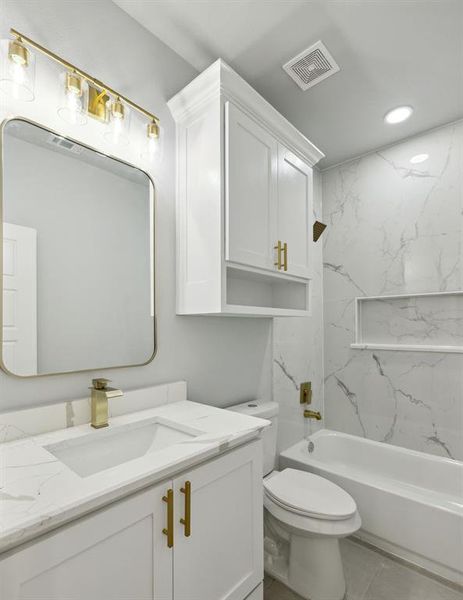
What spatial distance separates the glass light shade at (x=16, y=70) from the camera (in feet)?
3.32

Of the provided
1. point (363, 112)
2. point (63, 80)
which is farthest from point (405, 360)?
point (63, 80)

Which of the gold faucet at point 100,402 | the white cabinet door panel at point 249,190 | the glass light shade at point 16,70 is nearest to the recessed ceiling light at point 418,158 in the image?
the white cabinet door panel at point 249,190

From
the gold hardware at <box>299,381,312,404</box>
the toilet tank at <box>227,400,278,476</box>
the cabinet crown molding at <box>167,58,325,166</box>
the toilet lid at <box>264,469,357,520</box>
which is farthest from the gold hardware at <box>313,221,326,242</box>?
the toilet lid at <box>264,469,357,520</box>

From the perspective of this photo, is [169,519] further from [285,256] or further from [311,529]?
[285,256]

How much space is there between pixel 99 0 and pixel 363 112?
63.4 inches

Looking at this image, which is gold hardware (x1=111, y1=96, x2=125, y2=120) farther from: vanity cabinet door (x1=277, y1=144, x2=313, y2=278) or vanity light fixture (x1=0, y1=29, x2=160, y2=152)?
vanity cabinet door (x1=277, y1=144, x2=313, y2=278)

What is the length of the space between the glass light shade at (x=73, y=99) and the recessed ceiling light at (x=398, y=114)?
189 cm

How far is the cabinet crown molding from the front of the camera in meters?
1.37

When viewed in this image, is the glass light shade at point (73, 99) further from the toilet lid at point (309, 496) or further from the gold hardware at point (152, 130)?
the toilet lid at point (309, 496)

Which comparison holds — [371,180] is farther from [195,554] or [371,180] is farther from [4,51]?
[195,554]

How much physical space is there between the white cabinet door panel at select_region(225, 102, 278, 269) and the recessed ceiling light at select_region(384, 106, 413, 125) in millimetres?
1037

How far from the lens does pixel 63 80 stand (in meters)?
1.14

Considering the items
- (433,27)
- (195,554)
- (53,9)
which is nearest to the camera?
(195,554)

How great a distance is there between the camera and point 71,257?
121 cm
